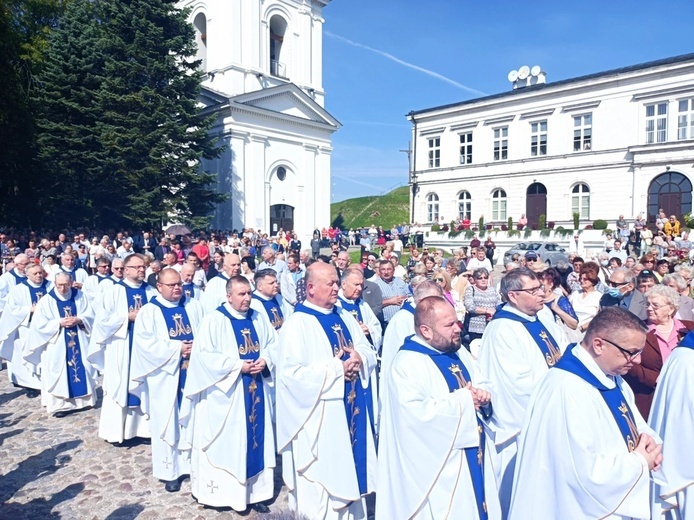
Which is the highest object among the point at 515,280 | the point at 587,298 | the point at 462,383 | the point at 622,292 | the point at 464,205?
the point at 464,205

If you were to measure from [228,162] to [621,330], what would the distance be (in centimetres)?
2914

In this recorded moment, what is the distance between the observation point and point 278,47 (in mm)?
34844

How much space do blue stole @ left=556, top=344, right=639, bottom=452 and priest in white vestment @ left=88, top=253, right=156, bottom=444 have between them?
5054 millimetres

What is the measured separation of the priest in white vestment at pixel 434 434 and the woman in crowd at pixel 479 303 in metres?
4.52

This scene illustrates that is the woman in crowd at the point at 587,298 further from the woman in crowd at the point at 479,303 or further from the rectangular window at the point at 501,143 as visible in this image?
the rectangular window at the point at 501,143

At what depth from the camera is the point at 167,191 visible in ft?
82.1

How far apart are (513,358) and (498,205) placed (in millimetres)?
33780

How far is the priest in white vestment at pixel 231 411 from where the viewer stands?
15.7ft

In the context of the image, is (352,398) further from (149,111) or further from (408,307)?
(149,111)

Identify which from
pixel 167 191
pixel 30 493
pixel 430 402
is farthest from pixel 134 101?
pixel 430 402

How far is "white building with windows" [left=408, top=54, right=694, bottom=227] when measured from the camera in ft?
96.5

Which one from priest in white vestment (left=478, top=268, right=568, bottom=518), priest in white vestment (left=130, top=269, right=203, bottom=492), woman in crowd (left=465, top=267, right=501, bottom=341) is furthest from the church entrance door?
priest in white vestment (left=478, top=268, right=568, bottom=518)

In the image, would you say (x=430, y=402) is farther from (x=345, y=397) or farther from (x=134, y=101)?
(x=134, y=101)

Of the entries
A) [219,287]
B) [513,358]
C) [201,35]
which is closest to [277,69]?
[201,35]
